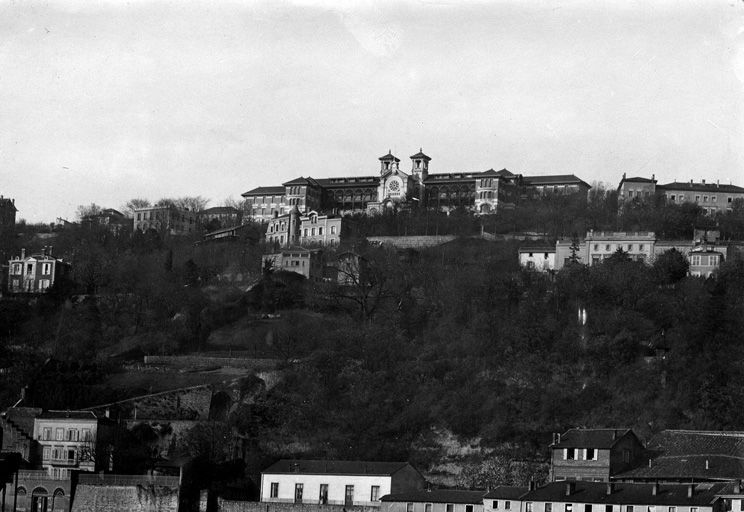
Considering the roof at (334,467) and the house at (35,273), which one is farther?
the house at (35,273)

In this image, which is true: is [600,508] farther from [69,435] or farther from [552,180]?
[552,180]

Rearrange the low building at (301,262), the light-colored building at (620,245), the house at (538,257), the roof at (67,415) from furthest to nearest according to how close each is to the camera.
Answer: the low building at (301,262) < the house at (538,257) < the light-colored building at (620,245) < the roof at (67,415)

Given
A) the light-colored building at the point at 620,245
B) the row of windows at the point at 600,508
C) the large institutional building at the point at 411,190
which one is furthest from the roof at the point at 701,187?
the row of windows at the point at 600,508

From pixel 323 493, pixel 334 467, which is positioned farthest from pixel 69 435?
pixel 323 493

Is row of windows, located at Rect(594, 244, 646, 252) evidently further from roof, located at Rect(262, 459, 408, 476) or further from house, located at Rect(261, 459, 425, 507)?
roof, located at Rect(262, 459, 408, 476)

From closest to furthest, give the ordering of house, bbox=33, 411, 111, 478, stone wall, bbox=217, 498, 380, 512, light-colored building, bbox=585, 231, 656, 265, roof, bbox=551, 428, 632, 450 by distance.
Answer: stone wall, bbox=217, 498, 380, 512, roof, bbox=551, 428, 632, 450, house, bbox=33, 411, 111, 478, light-colored building, bbox=585, 231, 656, 265

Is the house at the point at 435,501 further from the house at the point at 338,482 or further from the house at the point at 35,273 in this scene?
the house at the point at 35,273

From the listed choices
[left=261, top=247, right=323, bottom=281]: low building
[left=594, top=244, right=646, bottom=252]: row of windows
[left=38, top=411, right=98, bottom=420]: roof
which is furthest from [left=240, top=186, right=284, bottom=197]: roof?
[left=38, top=411, right=98, bottom=420]: roof
